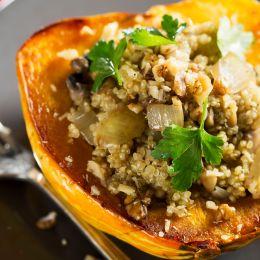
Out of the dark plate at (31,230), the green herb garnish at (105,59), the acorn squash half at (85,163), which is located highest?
the green herb garnish at (105,59)

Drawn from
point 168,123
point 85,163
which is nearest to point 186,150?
point 168,123

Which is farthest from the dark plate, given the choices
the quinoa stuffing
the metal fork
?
the quinoa stuffing

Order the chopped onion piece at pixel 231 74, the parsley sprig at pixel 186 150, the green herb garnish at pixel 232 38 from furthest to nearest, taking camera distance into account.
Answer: the green herb garnish at pixel 232 38 < the chopped onion piece at pixel 231 74 < the parsley sprig at pixel 186 150

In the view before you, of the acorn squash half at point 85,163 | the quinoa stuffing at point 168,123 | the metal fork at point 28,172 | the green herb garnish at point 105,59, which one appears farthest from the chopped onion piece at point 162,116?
the metal fork at point 28,172

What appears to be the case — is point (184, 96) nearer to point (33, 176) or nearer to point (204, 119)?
point (204, 119)

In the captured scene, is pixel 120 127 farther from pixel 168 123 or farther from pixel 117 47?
pixel 117 47

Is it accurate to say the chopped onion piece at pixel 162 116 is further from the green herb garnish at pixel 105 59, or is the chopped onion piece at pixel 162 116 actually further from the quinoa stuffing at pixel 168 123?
the green herb garnish at pixel 105 59

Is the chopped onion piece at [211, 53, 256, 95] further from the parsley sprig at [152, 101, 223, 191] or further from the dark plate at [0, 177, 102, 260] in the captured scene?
the dark plate at [0, 177, 102, 260]
